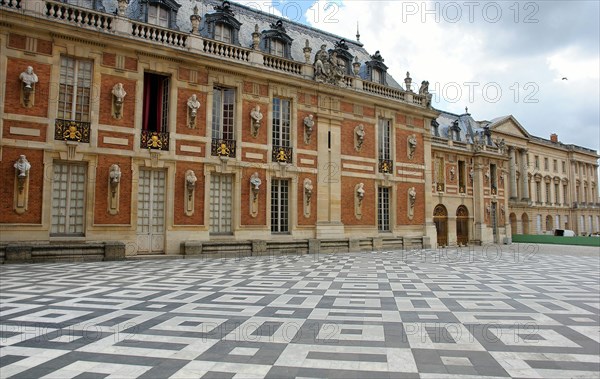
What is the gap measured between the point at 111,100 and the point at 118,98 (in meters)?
0.36

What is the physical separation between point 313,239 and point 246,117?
6.96m

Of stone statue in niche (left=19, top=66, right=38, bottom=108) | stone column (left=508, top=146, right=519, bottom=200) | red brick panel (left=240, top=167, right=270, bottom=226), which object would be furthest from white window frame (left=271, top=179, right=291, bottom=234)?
stone column (left=508, top=146, right=519, bottom=200)

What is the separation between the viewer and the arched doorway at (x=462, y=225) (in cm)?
3511

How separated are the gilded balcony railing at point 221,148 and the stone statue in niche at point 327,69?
20.9 ft

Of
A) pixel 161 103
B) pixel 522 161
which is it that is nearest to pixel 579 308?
pixel 161 103

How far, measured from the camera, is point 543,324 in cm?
643

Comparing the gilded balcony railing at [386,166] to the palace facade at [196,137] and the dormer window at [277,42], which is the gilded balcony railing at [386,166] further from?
the dormer window at [277,42]

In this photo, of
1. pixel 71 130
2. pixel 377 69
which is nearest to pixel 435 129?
pixel 377 69

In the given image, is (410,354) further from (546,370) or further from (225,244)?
(225,244)

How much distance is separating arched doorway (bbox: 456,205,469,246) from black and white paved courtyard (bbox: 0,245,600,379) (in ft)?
80.2

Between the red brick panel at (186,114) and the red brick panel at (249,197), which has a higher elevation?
the red brick panel at (186,114)

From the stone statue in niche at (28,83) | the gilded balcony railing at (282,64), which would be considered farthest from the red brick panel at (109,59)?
the gilded balcony railing at (282,64)

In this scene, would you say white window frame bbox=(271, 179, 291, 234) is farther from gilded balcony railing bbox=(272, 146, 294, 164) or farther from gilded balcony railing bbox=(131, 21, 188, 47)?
gilded balcony railing bbox=(131, 21, 188, 47)

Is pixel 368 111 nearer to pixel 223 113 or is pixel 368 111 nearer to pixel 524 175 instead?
pixel 223 113
